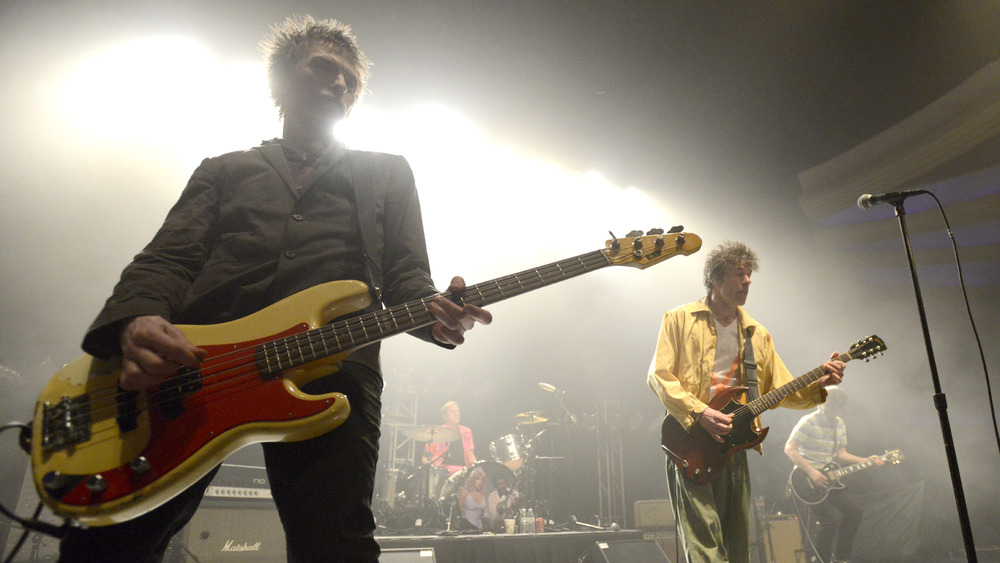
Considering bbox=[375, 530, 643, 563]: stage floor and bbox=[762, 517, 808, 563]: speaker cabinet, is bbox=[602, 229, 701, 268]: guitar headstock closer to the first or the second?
bbox=[375, 530, 643, 563]: stage floor

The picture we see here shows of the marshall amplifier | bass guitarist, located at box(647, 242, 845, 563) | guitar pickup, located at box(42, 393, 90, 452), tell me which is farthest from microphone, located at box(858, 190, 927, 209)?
the marshall amplifier

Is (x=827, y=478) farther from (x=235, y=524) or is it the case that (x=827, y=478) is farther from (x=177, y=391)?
(x=177, y=391)

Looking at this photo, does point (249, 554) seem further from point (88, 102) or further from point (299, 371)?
point (88, 102)

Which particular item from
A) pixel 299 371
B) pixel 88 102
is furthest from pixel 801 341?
pixel 88 102

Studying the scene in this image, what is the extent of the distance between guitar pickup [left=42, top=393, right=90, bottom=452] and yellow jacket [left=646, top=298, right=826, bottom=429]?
10.1ft

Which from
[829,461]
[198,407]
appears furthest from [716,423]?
[829,461]

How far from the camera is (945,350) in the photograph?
29.0ft

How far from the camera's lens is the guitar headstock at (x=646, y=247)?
7.79ft

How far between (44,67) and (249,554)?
5.18 metres

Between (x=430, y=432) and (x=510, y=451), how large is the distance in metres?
1.41

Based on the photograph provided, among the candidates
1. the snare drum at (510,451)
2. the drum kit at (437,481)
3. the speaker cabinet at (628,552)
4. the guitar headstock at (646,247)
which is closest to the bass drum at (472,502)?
the drum kit at (437,481)

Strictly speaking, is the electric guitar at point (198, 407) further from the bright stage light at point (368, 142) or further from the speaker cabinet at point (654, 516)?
the speaker cabinet at point (654, 516)

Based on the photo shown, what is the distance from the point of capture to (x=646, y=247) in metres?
2.50

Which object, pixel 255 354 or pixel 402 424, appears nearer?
pixel 255 354
